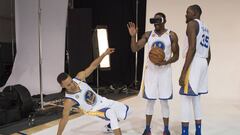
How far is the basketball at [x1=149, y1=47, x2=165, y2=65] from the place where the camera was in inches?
133

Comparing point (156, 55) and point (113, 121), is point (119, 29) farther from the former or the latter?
point (113, 121)

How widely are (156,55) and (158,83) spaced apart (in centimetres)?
31

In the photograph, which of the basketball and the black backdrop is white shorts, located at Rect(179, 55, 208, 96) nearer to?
the basketball

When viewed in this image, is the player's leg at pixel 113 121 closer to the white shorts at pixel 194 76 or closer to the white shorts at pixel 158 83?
the white shorts at pixel 158 83

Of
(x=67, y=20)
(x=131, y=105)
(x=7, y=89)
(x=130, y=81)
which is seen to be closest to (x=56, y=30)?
(x=67, y=20)

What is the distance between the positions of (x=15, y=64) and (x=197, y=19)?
311 centimetres

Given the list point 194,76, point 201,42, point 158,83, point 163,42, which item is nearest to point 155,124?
point 158,83

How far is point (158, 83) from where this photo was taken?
348cm

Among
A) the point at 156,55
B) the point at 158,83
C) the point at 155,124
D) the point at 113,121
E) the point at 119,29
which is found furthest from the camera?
the point at 119,29

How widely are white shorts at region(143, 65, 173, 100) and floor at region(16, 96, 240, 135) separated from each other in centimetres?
53

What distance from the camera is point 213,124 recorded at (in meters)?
4.18

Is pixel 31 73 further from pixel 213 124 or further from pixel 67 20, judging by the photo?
pixel 213 124

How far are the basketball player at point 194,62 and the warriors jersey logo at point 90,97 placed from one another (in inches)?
35.0

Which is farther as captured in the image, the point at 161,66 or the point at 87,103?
the point at 161,66
